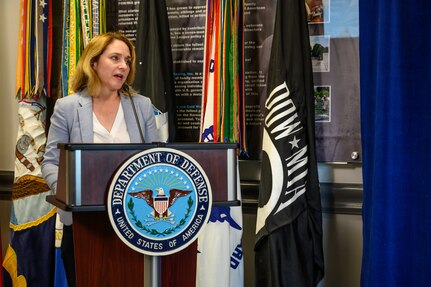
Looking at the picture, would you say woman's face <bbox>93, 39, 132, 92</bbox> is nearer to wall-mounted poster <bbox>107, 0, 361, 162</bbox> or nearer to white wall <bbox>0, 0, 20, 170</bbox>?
wall-mounted poster <bbox>107, 0, 361, 162</bbox>

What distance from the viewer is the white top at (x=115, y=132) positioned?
215 cm

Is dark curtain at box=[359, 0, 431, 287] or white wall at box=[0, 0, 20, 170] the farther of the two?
white wall at box=[0, 0, 20, 170]

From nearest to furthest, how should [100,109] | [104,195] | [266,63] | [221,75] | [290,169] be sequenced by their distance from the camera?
[104,195]
[100,109]
[290,169]
[221,75]
[266,63]

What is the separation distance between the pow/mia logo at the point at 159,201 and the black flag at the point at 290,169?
1325 mm

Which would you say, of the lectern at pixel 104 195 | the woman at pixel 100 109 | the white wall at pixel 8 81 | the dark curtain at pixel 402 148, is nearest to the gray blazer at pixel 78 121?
the woman at pixel 100 109

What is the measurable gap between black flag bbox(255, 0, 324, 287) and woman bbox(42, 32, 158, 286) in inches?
27.0

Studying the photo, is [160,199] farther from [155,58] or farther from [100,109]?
[155,58]

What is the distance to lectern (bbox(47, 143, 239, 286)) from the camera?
1384mm

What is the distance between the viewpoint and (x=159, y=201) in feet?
4.58

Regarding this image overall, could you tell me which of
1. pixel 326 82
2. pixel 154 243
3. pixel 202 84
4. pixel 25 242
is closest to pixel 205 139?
pixel 202 84

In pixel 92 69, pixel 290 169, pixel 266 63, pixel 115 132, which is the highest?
pixel 266 63

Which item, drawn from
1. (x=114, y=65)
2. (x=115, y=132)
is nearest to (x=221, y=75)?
(x=114, y=65)

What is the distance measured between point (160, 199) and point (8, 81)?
260 cm

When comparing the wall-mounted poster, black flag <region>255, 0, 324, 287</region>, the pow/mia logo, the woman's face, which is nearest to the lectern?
the pow/mia logo
